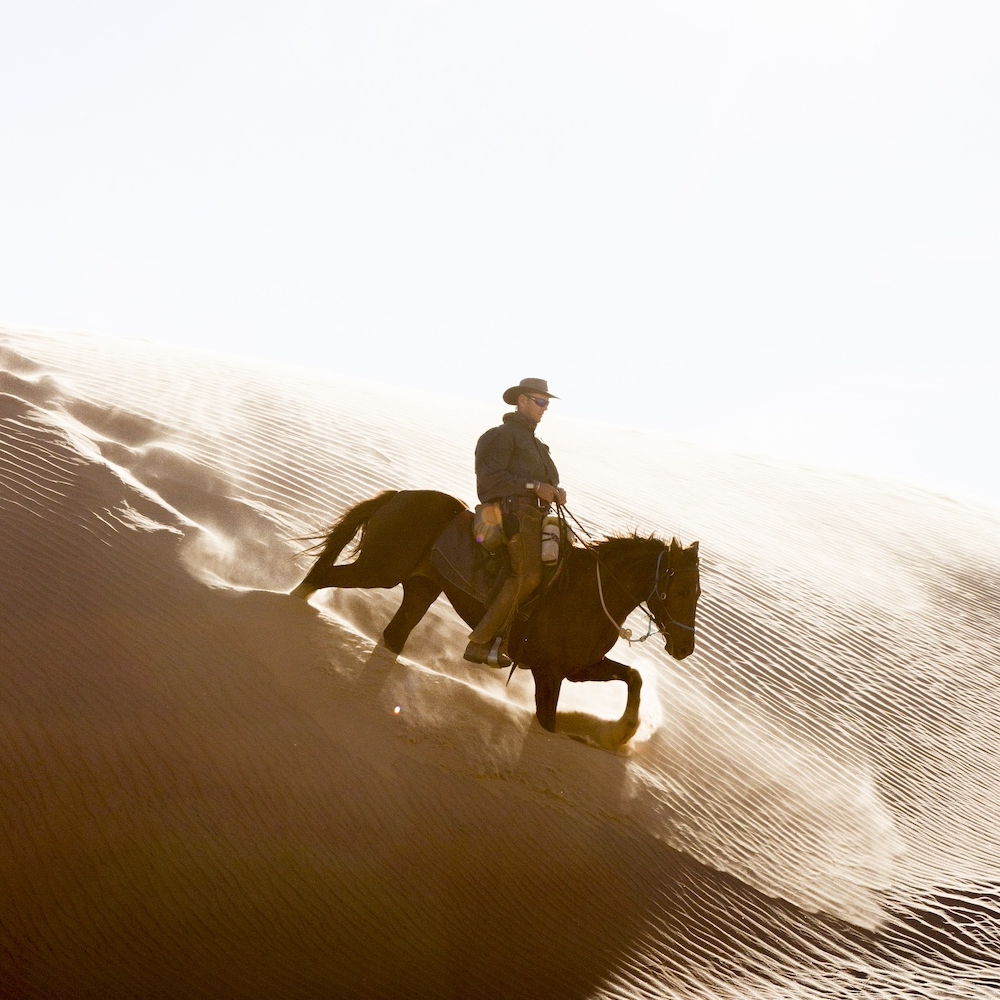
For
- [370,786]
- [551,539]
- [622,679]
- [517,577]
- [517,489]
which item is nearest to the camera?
[370,786]

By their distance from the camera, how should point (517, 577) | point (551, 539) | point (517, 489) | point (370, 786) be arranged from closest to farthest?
point (370, 786), point (517, 489), point (517, 577), point (551, 539)

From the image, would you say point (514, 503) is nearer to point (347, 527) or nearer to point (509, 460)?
point (509, 460)

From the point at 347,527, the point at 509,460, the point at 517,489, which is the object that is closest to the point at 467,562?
the point at 517,489

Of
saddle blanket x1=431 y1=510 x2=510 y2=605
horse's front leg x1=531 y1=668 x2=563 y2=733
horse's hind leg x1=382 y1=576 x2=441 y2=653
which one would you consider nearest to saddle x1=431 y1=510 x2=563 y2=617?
saddle blanket x1=431 y1=510 x2=510 y2=605

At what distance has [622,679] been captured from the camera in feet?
22.5

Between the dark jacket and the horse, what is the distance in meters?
0.61

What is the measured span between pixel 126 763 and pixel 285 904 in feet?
4.15

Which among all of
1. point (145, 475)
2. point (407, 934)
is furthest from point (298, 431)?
point (407, 934)

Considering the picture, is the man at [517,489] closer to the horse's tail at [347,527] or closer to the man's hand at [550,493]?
the man's hand at [550,493]

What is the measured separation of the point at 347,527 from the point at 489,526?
3.93 ft

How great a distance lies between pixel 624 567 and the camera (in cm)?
684

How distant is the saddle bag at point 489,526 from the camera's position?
6379 mm

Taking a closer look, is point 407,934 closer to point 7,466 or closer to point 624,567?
point 624,567

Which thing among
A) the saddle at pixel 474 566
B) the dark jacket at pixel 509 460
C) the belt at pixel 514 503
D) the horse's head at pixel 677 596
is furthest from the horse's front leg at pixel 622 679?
the dark jacket at pixel 509 460
